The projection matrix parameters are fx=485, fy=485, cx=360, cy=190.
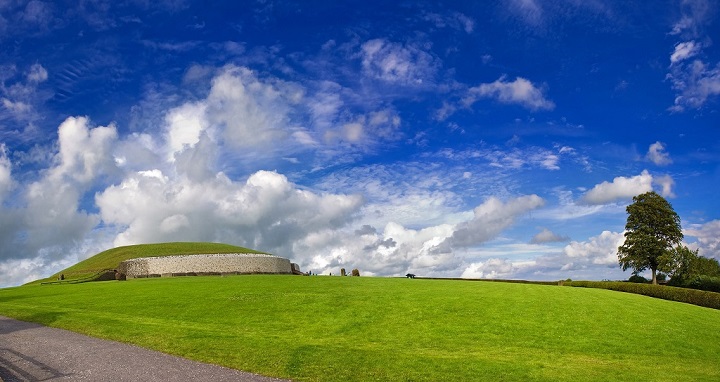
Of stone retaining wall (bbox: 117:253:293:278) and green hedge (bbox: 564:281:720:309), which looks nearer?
green hedge (bbox: 564:281:720:309)

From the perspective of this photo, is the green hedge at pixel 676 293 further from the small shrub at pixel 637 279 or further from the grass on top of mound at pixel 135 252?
the grass on top of mound at pixel 135 252

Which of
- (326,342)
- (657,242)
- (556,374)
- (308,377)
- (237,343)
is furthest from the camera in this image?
(657,242)

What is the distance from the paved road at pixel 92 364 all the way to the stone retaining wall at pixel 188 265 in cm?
4810

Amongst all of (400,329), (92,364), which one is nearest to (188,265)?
(400,329)

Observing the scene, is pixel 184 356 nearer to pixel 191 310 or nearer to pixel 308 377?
pixel 308 377

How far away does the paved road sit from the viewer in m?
16.2

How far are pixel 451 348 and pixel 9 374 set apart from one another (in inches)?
719

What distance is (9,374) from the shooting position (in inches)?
662

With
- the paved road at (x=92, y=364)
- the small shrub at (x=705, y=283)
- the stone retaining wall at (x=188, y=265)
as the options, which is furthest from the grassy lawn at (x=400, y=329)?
the small shrub at (x=705, y=283)

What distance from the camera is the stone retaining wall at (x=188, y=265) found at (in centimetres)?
6981

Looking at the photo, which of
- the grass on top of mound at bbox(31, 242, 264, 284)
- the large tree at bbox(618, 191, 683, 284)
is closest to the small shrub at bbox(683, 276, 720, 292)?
the large tree at bbox(618, 191, 683, 284)

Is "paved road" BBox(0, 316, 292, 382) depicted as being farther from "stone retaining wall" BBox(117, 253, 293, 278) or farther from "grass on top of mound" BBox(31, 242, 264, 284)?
"grass on top of mound" BBox(31, 242, 264, 284)

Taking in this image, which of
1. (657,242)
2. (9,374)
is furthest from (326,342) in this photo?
(657,242)

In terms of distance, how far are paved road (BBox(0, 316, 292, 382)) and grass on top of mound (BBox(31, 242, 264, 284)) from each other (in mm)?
71516
